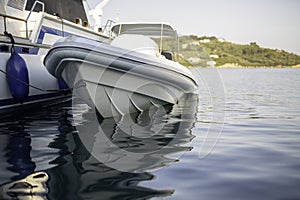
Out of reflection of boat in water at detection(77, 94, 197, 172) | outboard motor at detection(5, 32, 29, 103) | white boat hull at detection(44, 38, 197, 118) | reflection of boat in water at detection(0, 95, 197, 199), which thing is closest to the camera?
reflection of boat in water at detection(0, 95, 197, 199)

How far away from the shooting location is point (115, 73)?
5828mm

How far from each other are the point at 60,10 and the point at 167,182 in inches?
348

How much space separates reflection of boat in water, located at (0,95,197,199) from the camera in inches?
108

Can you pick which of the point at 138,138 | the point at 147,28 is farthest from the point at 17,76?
the point at 147,28

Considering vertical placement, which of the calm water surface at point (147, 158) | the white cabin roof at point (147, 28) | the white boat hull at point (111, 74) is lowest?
the calm water surface at point (147, 158)

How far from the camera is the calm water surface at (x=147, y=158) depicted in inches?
108

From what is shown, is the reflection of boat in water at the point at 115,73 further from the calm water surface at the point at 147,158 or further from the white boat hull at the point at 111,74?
the calm water surface at the point at 147,158

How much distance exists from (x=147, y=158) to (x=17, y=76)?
394 cm

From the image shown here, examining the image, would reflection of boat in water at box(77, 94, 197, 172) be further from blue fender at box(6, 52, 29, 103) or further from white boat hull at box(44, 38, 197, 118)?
blue fender at box(6, 52, 29, 103)

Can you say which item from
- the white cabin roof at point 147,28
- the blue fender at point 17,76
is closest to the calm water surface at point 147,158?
the blue fender at point 17,76

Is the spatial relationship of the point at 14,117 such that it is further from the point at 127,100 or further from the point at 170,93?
the point at 170,93

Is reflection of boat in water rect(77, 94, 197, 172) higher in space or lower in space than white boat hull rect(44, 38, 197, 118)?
lower

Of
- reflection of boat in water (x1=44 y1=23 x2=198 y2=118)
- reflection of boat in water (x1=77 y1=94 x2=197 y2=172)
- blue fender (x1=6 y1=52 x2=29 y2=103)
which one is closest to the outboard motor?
blue fender (x1=6 y1=52 x2=29 y2=103)

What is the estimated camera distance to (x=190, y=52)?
898 centimetres
